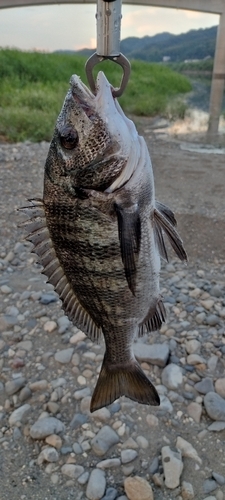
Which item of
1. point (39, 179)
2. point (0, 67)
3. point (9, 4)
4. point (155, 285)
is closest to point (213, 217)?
point (39, 179)

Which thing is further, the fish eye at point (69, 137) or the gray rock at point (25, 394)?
the gray rock at point (25, 394)

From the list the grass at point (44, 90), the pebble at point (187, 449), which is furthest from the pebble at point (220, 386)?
the grass at point (44, 90)

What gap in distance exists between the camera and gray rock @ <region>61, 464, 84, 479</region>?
234cm

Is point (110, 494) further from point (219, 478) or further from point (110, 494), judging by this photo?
point (219, 478)

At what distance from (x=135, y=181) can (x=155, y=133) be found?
440 inches

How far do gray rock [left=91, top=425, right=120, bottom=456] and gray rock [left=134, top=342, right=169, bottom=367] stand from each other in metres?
0.62

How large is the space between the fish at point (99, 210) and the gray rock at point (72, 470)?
3.63ft

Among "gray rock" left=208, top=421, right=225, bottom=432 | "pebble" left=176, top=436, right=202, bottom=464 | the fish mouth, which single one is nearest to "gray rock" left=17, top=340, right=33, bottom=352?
"pebble" left=176, top=436, right=202, bottom=464

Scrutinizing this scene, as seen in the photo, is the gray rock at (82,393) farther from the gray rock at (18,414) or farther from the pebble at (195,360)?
the pebble at (195,360)

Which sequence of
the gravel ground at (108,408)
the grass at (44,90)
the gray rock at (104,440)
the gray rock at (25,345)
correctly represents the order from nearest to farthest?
the gravel ground at (108,408), the gray rock at (104,440), the gray rock at (25,345), the grass at (44,90)

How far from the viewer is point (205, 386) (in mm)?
2826

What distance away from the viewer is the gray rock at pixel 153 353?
9.89ft

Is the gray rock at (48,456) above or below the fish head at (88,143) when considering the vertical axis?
below

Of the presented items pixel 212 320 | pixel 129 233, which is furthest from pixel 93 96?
pixel 212 320
